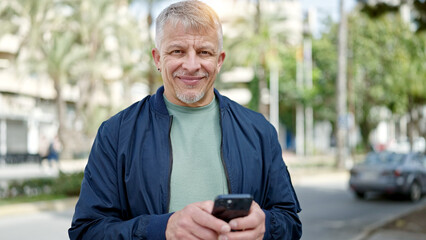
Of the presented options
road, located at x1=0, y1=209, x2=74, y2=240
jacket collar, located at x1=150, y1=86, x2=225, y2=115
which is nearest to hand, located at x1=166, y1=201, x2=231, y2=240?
jacket collar, located at x1=150, y1=86, x2=225, y2=115

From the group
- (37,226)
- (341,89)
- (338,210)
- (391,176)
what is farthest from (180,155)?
(341,89)

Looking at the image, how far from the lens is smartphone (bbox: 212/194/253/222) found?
1.48 metres

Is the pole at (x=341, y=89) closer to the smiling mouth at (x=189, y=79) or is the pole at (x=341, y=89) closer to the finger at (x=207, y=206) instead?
the smiling mouth at (x=189, y=79)

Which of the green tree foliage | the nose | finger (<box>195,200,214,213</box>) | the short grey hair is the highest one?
the green tree foliage

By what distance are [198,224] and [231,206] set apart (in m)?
0.13

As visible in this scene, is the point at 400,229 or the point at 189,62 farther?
the point at 400,229

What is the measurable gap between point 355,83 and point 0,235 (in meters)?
34.1

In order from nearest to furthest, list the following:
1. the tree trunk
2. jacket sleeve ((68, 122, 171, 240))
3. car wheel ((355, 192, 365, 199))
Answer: jacket sleeve ((68, 122, 171, 240)) < car wheel ((355, 192, 365, 199)) < the tree trunk

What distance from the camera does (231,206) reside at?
1.50 m

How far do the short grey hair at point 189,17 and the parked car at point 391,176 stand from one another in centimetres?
1324

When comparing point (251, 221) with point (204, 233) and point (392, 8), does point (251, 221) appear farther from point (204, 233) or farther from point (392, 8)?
point (392, 8)

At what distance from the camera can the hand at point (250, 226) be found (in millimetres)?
1549

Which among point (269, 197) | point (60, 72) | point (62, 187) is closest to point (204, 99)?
point (269, 197)

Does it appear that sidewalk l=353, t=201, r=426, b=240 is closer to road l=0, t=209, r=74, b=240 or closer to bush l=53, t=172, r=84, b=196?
road l=0, t=209, r=74, b=240
